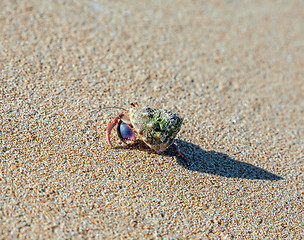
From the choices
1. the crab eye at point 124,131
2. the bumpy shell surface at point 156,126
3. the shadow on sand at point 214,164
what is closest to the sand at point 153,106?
the shadow on sand at point 214,164

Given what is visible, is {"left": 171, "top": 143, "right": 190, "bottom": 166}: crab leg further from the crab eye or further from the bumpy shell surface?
the crab eye

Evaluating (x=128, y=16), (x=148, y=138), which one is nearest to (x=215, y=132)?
(x=148, y=138)

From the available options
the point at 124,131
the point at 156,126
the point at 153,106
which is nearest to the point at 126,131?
the point at 124,131

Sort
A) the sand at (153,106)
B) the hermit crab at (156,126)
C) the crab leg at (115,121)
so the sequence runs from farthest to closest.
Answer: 1. the crab leg at (115,121)
2. the hermit crab at (156,126)
3. the sand at (153,106)

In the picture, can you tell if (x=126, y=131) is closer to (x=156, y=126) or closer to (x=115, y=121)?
(x=115, y=121)

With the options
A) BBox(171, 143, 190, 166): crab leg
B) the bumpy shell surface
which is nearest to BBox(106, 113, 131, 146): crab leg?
the bumpy shell surface

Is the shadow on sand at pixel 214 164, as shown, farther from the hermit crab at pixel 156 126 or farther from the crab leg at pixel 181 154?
the hermit crab at pixel 156 126
